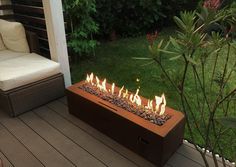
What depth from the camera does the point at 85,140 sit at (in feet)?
6.98

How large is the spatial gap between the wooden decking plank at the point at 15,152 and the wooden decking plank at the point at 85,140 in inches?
14.0

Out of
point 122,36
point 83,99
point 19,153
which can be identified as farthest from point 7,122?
point 122,36

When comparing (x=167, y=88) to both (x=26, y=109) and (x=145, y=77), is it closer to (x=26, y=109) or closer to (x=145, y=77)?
(x=145, y=77)

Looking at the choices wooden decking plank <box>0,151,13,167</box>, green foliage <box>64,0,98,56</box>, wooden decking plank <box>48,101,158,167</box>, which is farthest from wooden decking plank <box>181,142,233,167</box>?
green foliage <box>64,0,98,56</box>

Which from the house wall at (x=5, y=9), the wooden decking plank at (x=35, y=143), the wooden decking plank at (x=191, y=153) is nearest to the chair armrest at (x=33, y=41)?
the house wall at (x=5, y=9)

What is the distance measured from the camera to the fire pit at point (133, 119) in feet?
5.77

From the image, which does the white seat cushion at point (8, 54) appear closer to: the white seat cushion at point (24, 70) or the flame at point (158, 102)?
the white seat cushion at point (24, 70)

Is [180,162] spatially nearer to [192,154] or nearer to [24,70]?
[192,154]

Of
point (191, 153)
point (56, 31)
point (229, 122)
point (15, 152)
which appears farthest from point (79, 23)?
point (229, 122)

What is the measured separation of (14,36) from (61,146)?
5.13 ft

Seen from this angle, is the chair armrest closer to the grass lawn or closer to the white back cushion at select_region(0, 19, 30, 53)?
the white back cushion at select_region(0, 19, 30, 53)

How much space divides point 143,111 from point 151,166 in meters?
0.41

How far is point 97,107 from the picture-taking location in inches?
82.3

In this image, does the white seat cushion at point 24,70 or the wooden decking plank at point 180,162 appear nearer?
the wooden decking plank at point 180,162
